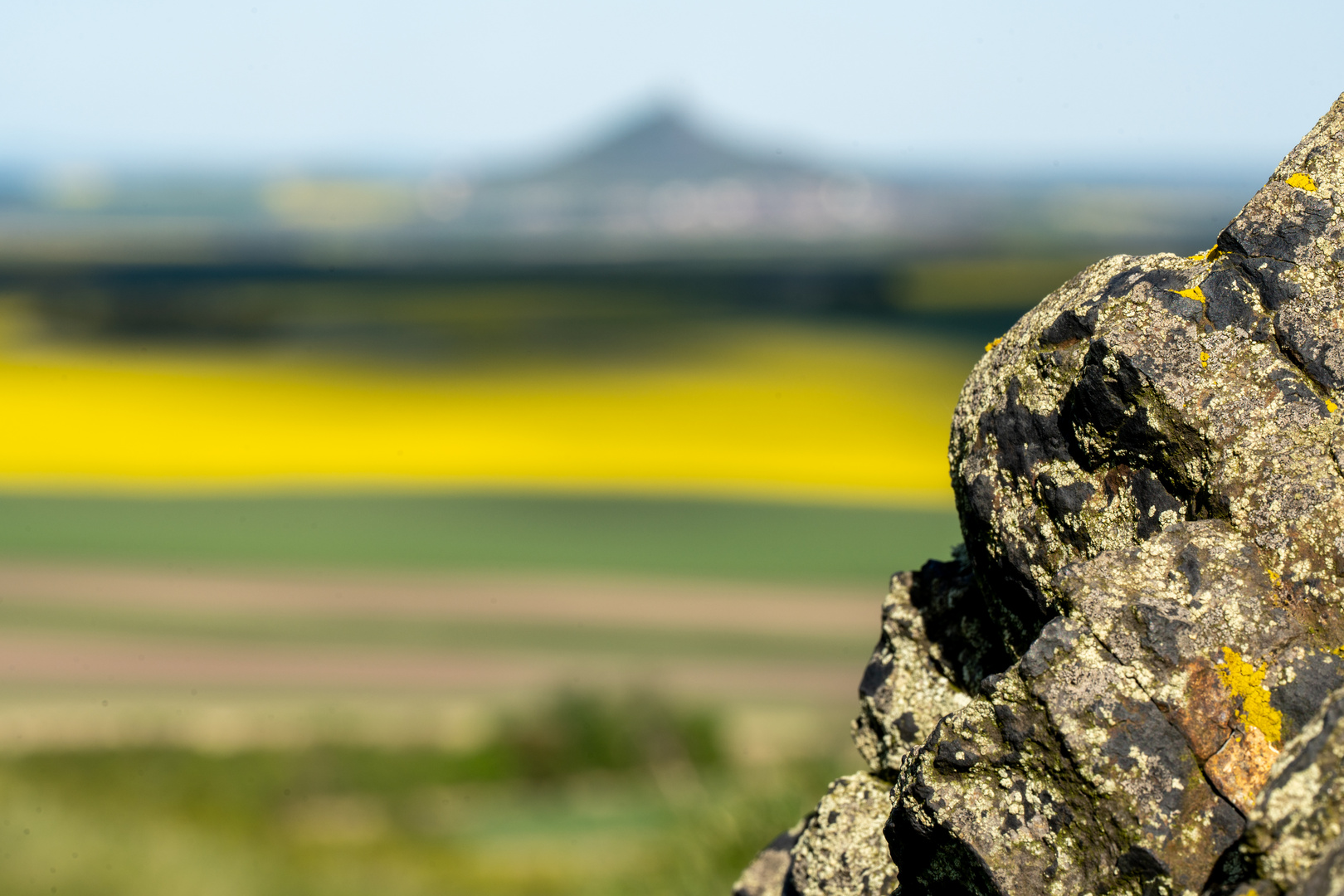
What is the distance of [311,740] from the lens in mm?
20438

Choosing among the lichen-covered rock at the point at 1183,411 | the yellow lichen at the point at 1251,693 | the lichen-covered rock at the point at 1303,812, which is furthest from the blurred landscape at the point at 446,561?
the lichen-covered rock at the point at 1303,812

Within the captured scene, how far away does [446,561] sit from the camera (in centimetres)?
3206

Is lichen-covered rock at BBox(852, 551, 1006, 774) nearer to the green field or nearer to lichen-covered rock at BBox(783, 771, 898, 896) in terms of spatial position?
lichen-covered rock at BBox(783, 771, 898, 896)

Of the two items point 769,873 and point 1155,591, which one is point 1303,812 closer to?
point 1155,591

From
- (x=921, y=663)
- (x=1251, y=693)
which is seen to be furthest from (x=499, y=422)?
(x=1251, y=693)

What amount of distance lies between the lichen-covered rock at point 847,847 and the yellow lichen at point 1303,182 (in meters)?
2.34

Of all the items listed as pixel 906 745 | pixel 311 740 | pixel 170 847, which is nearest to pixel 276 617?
pixel 311 740

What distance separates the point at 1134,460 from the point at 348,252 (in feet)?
364

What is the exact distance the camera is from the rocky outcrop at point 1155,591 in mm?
3367

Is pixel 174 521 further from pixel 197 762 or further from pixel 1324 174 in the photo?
pixel 1324 174

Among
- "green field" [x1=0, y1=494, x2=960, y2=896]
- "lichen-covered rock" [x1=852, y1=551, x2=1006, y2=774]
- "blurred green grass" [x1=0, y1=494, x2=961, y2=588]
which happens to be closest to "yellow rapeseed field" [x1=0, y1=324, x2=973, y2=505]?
"blurred green grass" [x1=0, y1=494, x2=961, y2=588]

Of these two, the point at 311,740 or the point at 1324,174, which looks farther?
the point at 311,740

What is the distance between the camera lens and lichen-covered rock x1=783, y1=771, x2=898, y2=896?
14.6 ft

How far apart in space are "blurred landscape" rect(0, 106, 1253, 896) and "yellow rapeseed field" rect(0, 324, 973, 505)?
0.18m
